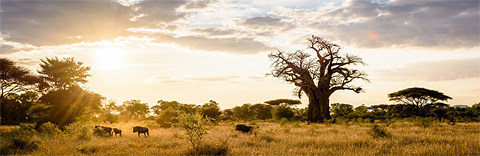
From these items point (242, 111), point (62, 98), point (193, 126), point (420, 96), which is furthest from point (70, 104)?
point (420, 96)

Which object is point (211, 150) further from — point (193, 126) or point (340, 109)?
point (340, 109)

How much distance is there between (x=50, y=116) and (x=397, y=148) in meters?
21.9

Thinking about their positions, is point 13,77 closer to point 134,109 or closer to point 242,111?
point 242,111

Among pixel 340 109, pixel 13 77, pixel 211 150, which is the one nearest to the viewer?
pixel 211 150

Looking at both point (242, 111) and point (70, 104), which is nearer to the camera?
point (70, 104)

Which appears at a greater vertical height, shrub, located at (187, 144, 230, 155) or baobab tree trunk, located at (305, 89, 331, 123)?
baobab tree trunk, located at (305, 89, 331, 123)

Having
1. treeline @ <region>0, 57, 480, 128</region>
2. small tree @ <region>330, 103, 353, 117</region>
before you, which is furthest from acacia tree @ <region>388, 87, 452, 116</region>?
small tree @ <region>330, 103, 353, 117</region>

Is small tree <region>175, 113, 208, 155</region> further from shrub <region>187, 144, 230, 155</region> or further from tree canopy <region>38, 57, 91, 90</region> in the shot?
tree canopy <region>38, 57, 91, 90</region>

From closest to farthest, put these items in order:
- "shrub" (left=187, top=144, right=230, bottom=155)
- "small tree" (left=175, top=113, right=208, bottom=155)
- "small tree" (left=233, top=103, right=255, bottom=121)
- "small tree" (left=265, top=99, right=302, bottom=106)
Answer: "shrub" (left=187, top=144, right=230, bottom=155) → "small tree" (left=175, top=113, right=208, bottom=155) → "small tree" (left=233, top=103, right=255, bottom=121) → "small tree" (left=265, top=99, right=302, bottom=106)

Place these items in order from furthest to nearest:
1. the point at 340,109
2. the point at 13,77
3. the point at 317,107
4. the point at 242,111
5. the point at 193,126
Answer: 1. the point at 340,109
2. the point at 242,111
3. the point at 317,107
4. the point at 13,77
5. the point at 193,126

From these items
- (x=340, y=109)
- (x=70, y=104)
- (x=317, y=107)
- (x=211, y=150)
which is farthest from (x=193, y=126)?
(x=340, y=109)

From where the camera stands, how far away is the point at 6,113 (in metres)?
30.4

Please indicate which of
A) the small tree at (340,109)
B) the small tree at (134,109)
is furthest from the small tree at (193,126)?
the small tree at (134,109)

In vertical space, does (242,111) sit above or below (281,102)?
below
